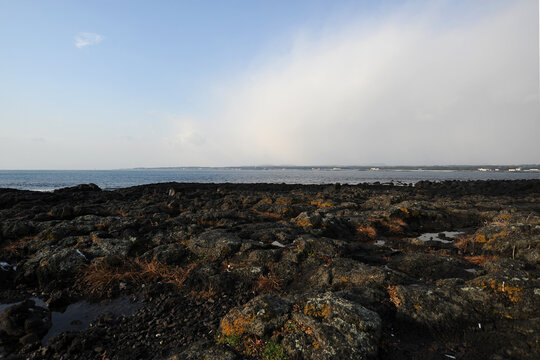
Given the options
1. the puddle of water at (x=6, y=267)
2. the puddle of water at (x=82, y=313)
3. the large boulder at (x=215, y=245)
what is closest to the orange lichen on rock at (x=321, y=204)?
the large boulder at (x=215, y=245)

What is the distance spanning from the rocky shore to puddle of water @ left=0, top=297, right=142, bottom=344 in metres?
0.04

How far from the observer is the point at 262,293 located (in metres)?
7.12

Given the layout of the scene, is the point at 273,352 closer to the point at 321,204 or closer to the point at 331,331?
the point at 331,331

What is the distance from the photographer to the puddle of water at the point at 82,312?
20.1 feet

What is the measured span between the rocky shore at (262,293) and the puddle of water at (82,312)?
0.13 feet

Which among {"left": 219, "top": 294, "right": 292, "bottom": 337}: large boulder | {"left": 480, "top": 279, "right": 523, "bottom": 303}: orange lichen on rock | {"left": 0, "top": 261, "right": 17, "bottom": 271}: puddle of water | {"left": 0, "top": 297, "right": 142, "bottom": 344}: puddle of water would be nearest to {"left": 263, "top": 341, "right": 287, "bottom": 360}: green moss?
{"left": 219, "top": 294, "right": 292, "bottom": 337}: large boulder

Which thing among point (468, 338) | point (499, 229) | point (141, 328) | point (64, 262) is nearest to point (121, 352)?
point (141, 328)

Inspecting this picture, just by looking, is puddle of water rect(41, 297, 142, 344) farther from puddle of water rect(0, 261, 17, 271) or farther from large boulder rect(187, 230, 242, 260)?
puddle of water rect(0, 261, 17, 271)

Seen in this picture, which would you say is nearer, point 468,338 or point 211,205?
point 468,338

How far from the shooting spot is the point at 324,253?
9422 mm

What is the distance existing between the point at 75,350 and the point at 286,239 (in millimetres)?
8274

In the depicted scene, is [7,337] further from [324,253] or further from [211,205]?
[211,205]

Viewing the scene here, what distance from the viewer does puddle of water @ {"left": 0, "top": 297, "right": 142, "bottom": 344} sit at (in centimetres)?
614

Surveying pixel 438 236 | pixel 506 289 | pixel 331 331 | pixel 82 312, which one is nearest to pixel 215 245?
pixel 82 312
